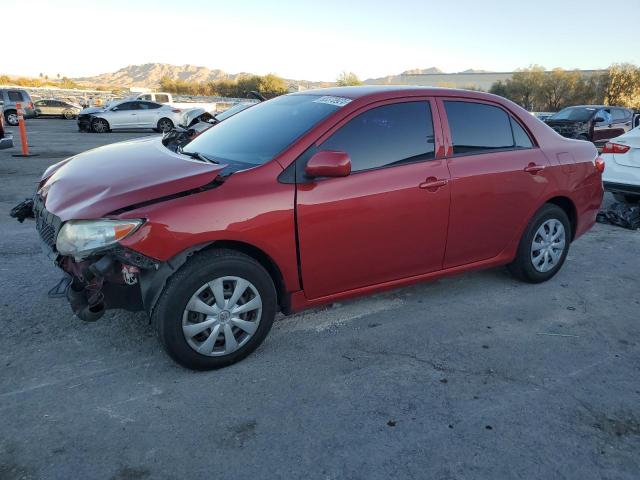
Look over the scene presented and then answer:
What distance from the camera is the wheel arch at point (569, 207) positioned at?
4.65 meters

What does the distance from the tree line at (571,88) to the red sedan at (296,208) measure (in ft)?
159

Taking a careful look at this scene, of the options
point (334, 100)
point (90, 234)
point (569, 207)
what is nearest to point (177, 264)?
point (90, 234)

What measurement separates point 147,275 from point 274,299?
0.79 meters

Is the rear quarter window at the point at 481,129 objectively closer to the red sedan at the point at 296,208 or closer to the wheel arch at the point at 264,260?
the red sedan at the point at 296,208

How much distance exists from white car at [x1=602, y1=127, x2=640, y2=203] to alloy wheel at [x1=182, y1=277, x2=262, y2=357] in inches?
236

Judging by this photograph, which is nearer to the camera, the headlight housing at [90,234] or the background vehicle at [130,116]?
the headlight housing at [90,234]

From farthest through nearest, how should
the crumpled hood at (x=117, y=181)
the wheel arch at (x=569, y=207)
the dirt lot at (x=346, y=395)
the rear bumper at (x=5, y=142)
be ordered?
the rear bumper at (x=5, y=142), the wheel arch at (x=569, y=207), the crumpled hood at (x=117, y=181), the dirt lot at (x=346, y=395)

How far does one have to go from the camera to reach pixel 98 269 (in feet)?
9.20

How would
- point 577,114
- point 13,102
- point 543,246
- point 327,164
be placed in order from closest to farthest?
point 327,164
point 543,246
point 577,114
point 13,102

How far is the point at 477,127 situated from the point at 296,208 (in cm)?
185

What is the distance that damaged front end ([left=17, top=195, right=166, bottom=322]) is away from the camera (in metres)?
2.82

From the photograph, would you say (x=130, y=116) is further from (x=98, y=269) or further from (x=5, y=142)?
(x=98, y=269)

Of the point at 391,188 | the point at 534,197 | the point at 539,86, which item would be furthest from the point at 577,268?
the point at 539,86

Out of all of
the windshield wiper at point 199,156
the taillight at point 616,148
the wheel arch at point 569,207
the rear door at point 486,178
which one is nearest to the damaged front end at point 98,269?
the windshield wiper at point 199,156
